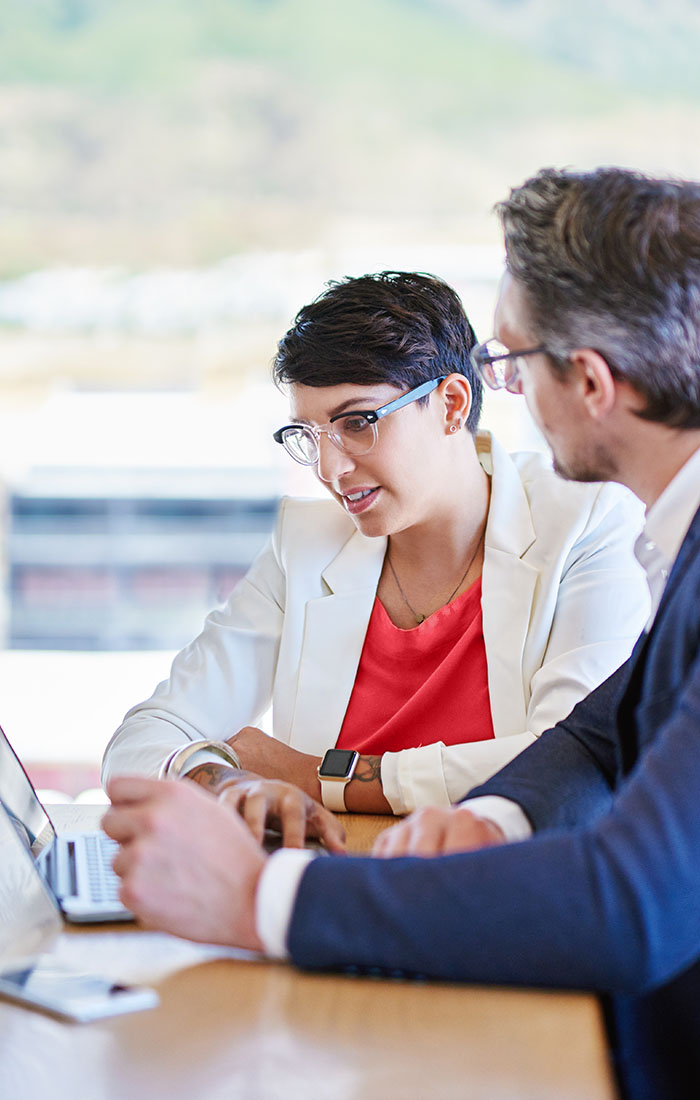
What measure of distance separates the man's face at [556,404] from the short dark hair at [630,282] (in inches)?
0.9

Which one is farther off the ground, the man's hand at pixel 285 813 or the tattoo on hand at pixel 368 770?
the man's hand at pixel 285 813

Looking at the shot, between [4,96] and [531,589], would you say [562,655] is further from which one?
[4,96]

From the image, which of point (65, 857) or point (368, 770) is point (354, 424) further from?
point (65, 857)

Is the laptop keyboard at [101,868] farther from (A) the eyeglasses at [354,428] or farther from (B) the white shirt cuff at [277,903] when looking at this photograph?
(A) the eyeglasses at [354,428]

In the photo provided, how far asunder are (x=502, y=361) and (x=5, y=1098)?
0.90 meters

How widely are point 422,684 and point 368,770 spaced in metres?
0.33

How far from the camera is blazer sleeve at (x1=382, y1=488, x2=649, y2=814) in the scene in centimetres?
147

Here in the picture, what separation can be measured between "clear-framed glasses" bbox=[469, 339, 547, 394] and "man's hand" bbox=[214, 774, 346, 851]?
54 cm

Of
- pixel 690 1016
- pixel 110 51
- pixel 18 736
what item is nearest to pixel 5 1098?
pixel 690 1016

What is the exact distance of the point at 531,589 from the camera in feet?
5.77

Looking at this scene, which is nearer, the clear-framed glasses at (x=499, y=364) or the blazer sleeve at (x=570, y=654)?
the clear-framed glasses at (x=499, y=364)

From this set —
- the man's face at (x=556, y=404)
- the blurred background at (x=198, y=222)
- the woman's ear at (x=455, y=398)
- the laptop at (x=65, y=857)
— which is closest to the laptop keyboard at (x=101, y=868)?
the laptop at (x=65, y=857)

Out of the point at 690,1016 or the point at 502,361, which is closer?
the point at 690,1016

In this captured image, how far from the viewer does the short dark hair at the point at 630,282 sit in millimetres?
1118
